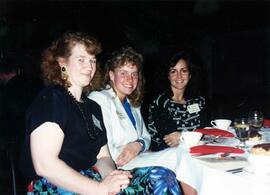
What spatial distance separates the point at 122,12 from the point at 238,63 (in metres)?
3.62

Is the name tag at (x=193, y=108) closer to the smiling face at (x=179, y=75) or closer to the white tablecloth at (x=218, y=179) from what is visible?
the smiling face at (x=179, y=75)

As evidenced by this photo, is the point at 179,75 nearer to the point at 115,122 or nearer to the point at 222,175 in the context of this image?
the point at 115,122

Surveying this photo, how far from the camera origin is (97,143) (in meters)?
2.01

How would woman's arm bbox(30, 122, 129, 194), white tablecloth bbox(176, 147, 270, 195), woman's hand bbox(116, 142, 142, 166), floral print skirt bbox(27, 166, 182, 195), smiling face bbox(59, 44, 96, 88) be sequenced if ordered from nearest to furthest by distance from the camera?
1. white tablecloth bbox(176, 147, 270, 195)
2. woman's arm bbox(30, 122, 129, 194)
3. floral print skirt bbox(27, 166, 182, 195)
4. smiling face bbox(59, 44, 96, 88)
5. woman's hand bbox(116, 142, 142, 166)

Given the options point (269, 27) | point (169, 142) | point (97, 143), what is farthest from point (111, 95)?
point (269, 27)

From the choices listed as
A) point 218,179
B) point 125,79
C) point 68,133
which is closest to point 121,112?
point 125,79

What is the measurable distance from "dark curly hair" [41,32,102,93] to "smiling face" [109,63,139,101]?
83 centimetres

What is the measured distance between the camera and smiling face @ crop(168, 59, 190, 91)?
10.9 feet

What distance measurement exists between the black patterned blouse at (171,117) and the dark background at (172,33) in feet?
4.80

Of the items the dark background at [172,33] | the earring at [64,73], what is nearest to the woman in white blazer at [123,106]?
the earring at [64,73]

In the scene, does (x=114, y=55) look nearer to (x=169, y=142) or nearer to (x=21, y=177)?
(x=169, y=142)

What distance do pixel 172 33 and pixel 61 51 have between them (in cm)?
559

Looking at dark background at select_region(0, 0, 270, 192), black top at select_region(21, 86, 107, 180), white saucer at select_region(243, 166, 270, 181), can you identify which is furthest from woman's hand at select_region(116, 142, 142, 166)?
dark background at select_region(0, 0, 270, 192)

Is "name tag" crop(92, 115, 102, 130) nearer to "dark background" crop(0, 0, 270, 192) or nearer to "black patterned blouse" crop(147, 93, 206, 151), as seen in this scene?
"black patterned blouse" crop(147, 93, 206, 151)
